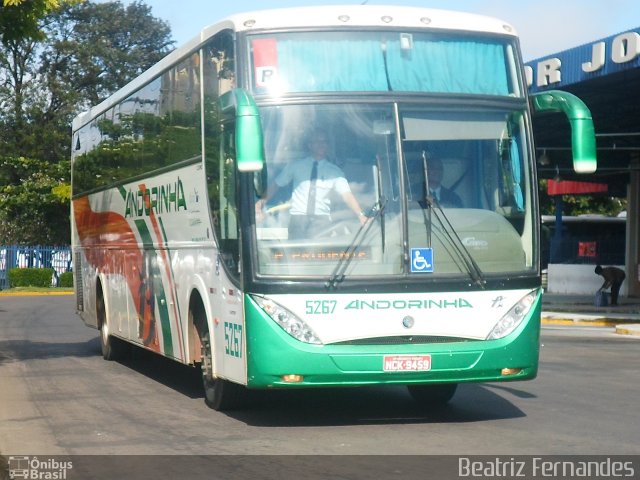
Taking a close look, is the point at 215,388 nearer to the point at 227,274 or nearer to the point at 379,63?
the point at 227,274

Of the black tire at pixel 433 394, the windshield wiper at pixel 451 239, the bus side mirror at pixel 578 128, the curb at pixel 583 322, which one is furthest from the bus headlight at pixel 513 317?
the curb at pixel 583 322

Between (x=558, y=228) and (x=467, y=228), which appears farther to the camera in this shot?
(x=558, y=228)

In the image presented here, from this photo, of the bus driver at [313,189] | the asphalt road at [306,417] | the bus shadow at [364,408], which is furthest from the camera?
the bus shadow at [364,408]

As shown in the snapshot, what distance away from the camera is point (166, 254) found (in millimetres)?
12906

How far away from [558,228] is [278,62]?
3473 cm

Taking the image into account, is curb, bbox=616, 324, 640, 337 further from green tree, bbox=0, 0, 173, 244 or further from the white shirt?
green tree, bbox=0, 0, 173, 244

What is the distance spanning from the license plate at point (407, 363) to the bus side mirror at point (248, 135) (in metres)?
1.92

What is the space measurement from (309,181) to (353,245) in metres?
0.66

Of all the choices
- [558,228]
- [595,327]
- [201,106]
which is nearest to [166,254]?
[201,106]

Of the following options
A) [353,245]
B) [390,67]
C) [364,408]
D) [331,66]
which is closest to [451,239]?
[353,245]

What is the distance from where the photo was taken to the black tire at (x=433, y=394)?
11.5 m

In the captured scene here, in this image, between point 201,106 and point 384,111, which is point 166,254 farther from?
point 384,111

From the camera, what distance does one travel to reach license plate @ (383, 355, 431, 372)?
377 inches

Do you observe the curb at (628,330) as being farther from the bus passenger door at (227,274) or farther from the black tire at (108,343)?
the bus passenger door at (227,274)
